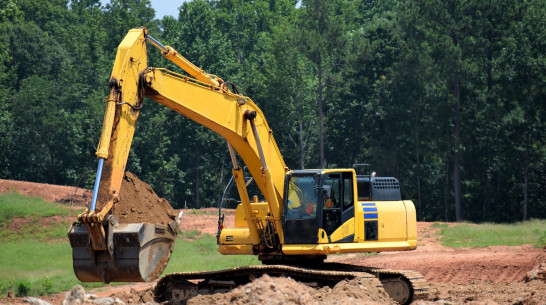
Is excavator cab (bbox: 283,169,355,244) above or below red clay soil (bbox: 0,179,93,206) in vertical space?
below

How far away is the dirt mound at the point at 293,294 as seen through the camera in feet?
42.2

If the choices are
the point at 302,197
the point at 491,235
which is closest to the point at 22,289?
the point at 302,197

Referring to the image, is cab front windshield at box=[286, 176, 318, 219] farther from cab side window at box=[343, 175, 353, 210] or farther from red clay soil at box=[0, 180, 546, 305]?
red clay soil at box=[0, 180, 546, 305]

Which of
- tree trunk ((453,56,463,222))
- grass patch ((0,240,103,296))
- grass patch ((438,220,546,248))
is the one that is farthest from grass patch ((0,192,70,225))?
tree trunk ((453,56,463,222))

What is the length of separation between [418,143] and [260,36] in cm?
3219

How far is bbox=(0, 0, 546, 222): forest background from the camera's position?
5112 centimetres

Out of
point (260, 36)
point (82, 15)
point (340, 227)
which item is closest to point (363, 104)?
point (260, 36)

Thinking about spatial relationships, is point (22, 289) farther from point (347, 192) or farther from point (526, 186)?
point (526, 186)

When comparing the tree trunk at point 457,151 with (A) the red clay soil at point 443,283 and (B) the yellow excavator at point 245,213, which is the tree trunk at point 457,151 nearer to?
(A) the red clay soil at point 443,283

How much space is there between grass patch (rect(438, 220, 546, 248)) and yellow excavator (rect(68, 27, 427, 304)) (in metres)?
15.1

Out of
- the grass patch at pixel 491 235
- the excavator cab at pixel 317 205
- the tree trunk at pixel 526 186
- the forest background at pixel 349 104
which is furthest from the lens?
the forest background at pixel 349 104

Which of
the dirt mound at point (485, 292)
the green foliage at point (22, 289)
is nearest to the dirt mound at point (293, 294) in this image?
the dirt mound at point (485, 292)

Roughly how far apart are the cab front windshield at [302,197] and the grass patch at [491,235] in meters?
16.3

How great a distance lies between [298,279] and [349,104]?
48.5 m
